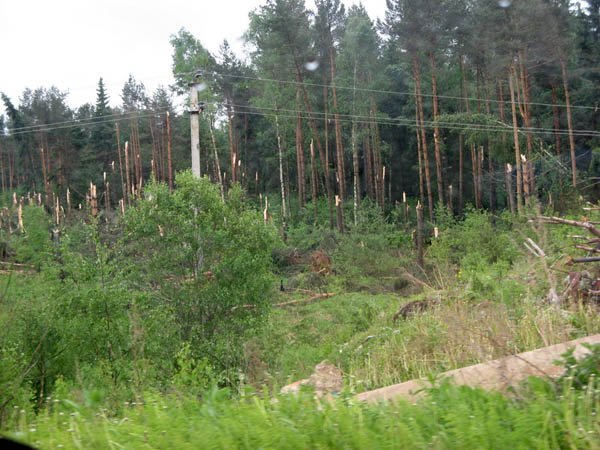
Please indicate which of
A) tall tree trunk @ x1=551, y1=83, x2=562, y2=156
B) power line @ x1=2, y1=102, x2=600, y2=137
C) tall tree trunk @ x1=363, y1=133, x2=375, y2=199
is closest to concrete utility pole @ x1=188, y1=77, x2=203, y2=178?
power line @ x1=2, y1=102, x2=600, y2=137

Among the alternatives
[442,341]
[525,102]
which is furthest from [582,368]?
[525,102]

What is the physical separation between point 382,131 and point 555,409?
191 ft

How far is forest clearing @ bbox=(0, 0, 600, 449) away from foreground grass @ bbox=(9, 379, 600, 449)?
2cm

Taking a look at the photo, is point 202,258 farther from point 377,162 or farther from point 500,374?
point 377,162

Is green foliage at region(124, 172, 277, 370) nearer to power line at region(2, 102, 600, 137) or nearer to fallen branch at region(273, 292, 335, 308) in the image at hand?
fallen branch at region(273, 292, 335, 308)

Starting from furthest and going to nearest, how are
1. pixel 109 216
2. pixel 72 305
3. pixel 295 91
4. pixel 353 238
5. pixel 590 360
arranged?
pixel 295 91, pixel 109 216, pixel 353 238, pixel 72 305, pixel 590 360

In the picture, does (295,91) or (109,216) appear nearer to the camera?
(109,216)

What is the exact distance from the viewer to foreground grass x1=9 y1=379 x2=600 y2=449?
12.8 ft

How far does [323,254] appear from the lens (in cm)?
4078

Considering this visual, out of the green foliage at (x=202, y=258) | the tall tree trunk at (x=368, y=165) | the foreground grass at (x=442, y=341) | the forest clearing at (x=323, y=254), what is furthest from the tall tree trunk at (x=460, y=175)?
the foreground grass at (x=442, y=341)

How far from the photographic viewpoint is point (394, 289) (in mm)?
34000

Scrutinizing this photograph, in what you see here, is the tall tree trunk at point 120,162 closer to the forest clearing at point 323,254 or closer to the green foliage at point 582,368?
the forest clearing at point 323,254

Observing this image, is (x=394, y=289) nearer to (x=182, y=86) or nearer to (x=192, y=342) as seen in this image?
(x=192, y=342)

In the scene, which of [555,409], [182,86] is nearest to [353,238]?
[182,86]
